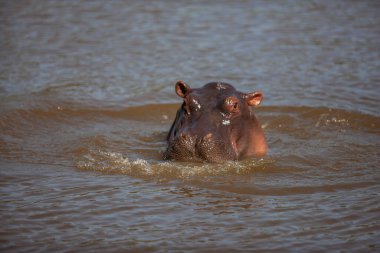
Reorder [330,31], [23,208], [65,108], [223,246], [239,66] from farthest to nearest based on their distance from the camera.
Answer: [330,31], [239,66], [65,108], [23,208], [223,246]

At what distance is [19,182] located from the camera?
732 centimetres

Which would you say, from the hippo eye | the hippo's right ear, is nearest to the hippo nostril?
the hippo eye

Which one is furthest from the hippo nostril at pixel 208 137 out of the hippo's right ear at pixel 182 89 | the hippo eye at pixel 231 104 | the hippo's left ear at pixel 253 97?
the hippo's left ear at pixel 253 97

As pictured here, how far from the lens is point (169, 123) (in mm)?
10555

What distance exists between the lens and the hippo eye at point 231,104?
7.91 meters

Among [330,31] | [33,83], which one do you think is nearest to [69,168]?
[33,83]

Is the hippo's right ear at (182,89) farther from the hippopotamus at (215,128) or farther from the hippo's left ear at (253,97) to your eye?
the hippo's left ear at (253,97)

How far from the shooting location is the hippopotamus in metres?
7.45

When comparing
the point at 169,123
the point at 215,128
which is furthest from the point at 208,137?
the point at 169,123

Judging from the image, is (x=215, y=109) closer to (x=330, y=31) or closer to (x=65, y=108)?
(x=65, y=108)

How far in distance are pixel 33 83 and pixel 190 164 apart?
515cm

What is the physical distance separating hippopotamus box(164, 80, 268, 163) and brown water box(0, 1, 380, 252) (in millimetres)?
179

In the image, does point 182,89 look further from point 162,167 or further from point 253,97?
point 162,167

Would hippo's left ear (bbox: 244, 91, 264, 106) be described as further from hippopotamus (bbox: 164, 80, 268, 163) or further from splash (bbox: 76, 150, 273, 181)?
splash (bbox: 76, 150, 273, 181)
